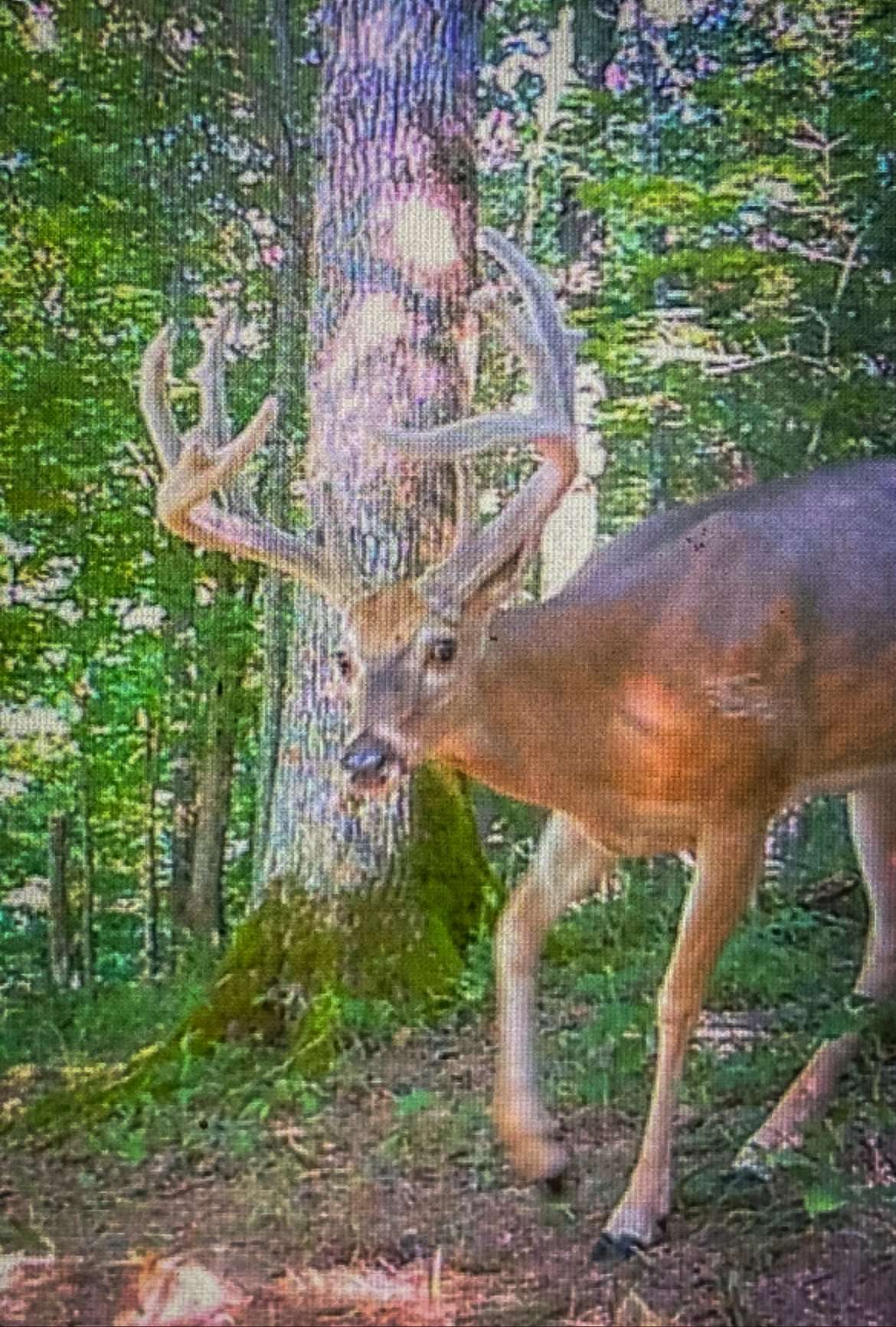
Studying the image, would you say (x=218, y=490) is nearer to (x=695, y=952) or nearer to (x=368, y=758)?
(x=368, y=758)

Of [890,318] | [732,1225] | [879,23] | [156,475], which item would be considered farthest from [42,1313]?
[879,23]

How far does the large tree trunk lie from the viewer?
1.74 meters

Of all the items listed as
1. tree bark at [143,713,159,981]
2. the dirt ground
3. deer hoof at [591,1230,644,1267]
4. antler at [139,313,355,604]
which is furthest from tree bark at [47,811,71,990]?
deer hoof at [591,1230,644,1267]

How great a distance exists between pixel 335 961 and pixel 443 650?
0.37 m

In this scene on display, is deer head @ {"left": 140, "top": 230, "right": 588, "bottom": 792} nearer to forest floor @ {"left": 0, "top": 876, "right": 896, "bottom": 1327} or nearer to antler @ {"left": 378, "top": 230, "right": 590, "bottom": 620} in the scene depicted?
antler @ {"left": 378, "top": 230, "right": 590, "bottom": 620}

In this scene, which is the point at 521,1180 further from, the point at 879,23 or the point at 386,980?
the point at 879,23

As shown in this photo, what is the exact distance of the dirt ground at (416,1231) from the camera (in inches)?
64.1

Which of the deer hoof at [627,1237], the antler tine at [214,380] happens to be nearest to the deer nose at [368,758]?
the antler tine at [214,380]

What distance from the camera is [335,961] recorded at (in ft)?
5.72

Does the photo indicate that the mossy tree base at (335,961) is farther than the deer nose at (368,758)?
Yes

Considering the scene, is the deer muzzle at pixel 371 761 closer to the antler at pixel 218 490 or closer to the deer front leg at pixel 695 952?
the antler at pixel 218 490

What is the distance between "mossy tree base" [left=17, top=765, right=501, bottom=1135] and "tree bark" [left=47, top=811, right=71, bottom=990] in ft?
0.42

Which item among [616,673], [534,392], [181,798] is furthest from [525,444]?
[181,798]

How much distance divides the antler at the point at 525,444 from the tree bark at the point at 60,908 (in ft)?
1.62
